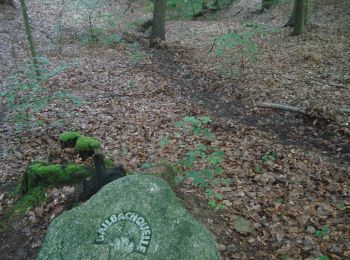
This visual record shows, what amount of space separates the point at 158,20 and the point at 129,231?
13011 mm

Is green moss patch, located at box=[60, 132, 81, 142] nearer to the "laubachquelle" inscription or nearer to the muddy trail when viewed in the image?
the "laubachquelle" inscription

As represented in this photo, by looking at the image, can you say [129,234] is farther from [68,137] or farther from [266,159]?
[266,159]

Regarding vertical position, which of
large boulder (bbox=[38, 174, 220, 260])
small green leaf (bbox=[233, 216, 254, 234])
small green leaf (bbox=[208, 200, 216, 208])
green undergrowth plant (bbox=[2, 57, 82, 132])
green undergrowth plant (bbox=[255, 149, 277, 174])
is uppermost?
large boulder (bbox=[38, 174, 220, 260])

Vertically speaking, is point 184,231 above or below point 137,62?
above

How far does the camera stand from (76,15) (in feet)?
62.5

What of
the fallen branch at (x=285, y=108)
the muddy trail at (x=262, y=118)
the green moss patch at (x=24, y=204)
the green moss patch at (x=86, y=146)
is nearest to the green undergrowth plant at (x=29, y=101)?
the green moss patch at (x=86, y=146)

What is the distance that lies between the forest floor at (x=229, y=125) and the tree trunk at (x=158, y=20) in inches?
25.9

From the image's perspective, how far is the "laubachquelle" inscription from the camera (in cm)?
286

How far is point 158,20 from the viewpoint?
14.6 m

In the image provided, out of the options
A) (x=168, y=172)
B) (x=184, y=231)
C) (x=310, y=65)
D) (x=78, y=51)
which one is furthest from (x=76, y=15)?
(x=184, y=231)

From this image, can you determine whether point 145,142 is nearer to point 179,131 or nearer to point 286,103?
point 179,131

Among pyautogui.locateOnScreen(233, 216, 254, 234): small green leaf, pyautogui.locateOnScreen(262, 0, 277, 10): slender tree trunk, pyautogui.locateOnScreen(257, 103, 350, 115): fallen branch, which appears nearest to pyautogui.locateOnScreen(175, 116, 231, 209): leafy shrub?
pyautogui.locateOnScreen(233, 216, 254, 234): small green leaf

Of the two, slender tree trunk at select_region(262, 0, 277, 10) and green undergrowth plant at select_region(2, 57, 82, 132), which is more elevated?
slender tree trunk at select_region(262, 0, 277, 10)

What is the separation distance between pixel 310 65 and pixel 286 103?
3.23 meters
